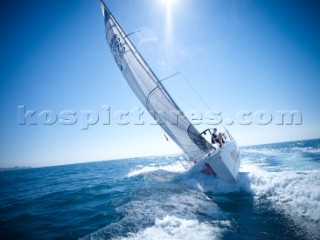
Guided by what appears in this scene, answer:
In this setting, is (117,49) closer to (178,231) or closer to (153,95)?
(153,95)

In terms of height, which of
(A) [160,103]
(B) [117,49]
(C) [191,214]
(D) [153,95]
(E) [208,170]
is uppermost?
(B) [117,49]

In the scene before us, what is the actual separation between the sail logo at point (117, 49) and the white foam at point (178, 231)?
30.8ft

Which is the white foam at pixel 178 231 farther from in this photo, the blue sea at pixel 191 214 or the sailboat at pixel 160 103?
the sailboat at pixel 160 103

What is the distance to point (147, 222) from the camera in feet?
16.8

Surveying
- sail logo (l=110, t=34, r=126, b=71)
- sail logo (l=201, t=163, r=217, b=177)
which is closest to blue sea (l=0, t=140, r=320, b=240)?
sail logo (l=201, t=163, r=217, b=177)

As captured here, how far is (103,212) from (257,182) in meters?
6.26

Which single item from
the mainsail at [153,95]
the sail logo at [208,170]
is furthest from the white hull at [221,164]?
the mainsail at [153,95]

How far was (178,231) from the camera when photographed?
4453mm

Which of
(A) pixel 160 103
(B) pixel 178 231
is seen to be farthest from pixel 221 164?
(A) pixel 160 103

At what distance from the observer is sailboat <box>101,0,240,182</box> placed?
9344 mm

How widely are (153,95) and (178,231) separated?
688 centimetres

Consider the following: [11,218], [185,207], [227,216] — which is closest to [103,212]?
[185,207]

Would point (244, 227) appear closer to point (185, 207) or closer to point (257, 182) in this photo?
point (185, 207)

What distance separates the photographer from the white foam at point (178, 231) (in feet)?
13.8
